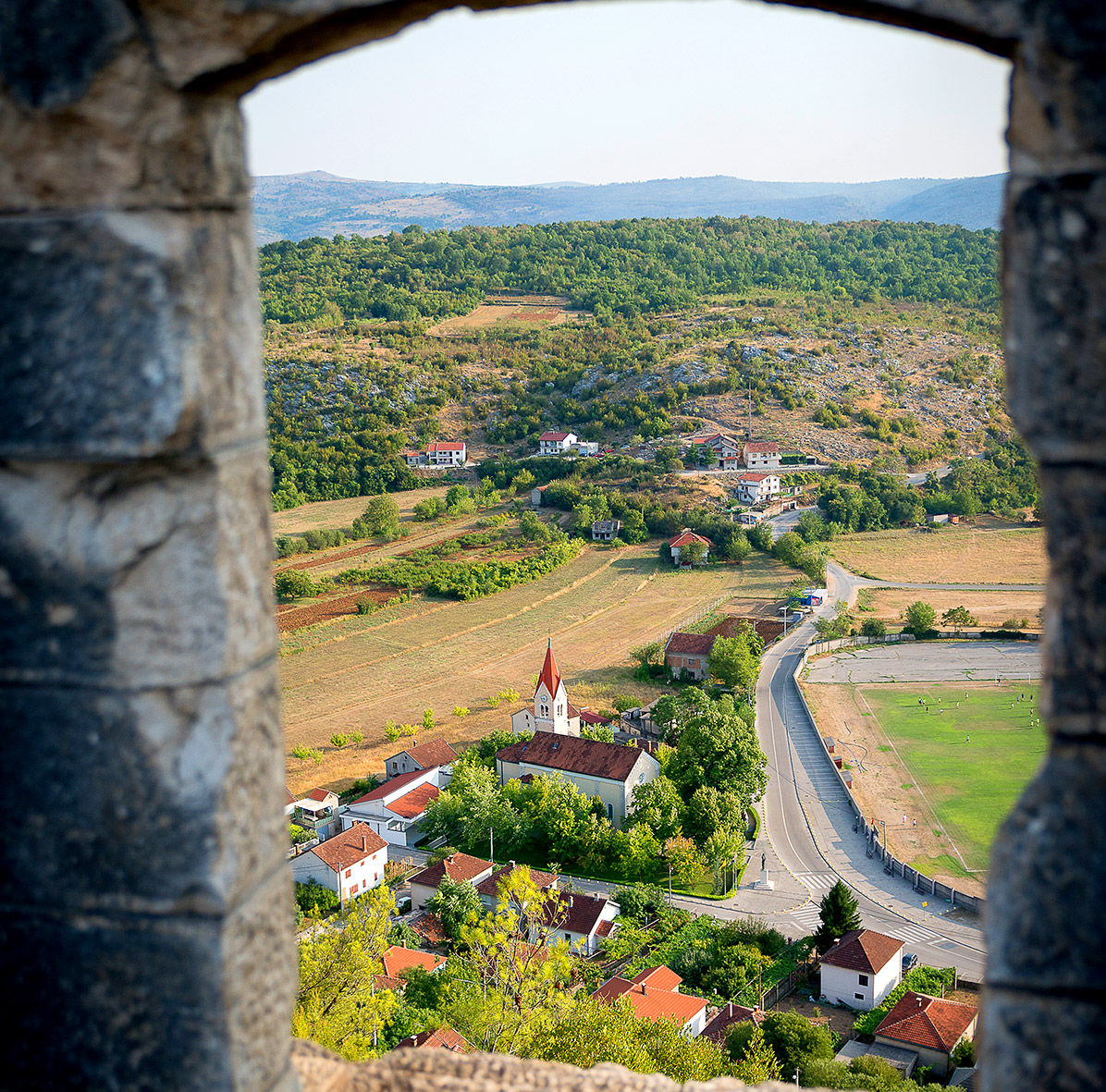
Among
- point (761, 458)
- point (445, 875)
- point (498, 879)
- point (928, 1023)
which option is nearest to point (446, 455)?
point (761, 458)

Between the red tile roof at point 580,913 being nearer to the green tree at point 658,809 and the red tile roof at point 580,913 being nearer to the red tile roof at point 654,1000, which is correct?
the red tile roof at point 654,1000

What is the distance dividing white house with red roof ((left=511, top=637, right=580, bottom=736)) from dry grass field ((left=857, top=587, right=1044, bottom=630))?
16.0 meters

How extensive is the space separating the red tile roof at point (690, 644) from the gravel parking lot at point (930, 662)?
350 cm

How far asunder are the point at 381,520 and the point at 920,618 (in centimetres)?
2536

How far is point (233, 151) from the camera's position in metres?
1.52

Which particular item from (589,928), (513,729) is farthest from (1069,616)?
(513,729)

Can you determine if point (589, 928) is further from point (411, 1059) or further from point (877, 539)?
point (877, 539)

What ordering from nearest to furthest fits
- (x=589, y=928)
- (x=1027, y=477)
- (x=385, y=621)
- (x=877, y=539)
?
(x=589, y=928) → (x=385, y=621) → (x=877, y=539) → (x=1027, y=477)

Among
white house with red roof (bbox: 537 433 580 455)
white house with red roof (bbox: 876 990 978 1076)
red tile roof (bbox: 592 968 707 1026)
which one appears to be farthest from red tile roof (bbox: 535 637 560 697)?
white house with red roof (bbox: 537 433 580 455)

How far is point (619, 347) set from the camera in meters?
67.8

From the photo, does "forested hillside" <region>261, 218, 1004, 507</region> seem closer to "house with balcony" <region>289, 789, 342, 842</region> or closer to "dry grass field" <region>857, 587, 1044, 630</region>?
"dry grass field" <region>857, 587, 1044, 630</region>

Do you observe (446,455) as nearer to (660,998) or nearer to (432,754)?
(432,754)

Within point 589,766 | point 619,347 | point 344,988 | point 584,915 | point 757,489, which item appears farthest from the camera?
point 619,347

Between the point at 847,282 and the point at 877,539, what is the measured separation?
43407 mm
